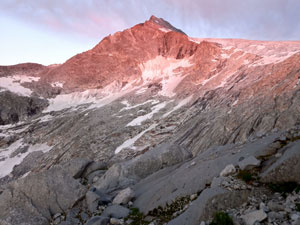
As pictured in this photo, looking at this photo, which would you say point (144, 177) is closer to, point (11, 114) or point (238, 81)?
point (238, 81)

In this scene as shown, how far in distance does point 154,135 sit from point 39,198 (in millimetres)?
31226

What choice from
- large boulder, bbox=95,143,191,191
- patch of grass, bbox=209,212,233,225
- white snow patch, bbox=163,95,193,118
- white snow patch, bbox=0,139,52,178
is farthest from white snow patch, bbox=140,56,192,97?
patch of grass, bbox=209,212,233,225

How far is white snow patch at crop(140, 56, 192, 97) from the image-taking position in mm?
76613

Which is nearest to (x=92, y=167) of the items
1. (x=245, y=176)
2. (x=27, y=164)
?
(x=245, y=176)

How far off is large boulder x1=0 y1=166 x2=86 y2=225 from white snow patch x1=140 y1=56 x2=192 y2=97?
5541cm

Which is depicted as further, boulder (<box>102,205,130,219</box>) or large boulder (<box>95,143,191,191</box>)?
large boulder (<box>95,143,191,191</box>)

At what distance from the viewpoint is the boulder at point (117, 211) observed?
40.2 feet

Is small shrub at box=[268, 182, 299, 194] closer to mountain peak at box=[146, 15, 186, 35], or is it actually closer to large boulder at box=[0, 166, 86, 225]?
large boulder at box=[0, 166, 86, 225]

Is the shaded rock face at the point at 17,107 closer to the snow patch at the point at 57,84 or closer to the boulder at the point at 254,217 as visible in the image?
the snow patch at the point at 57,84

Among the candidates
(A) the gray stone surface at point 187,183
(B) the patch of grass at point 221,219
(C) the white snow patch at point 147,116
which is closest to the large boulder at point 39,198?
(A) the gray stone surface at point 187,183

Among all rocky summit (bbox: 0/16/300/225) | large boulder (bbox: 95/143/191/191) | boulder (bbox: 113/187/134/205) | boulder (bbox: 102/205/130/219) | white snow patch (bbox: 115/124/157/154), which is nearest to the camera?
rocky summit (bbox: 0/16/300/225)

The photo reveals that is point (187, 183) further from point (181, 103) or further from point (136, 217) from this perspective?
point (181, 103)

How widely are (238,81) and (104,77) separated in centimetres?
6442

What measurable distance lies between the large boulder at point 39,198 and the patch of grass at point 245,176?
403 inches
